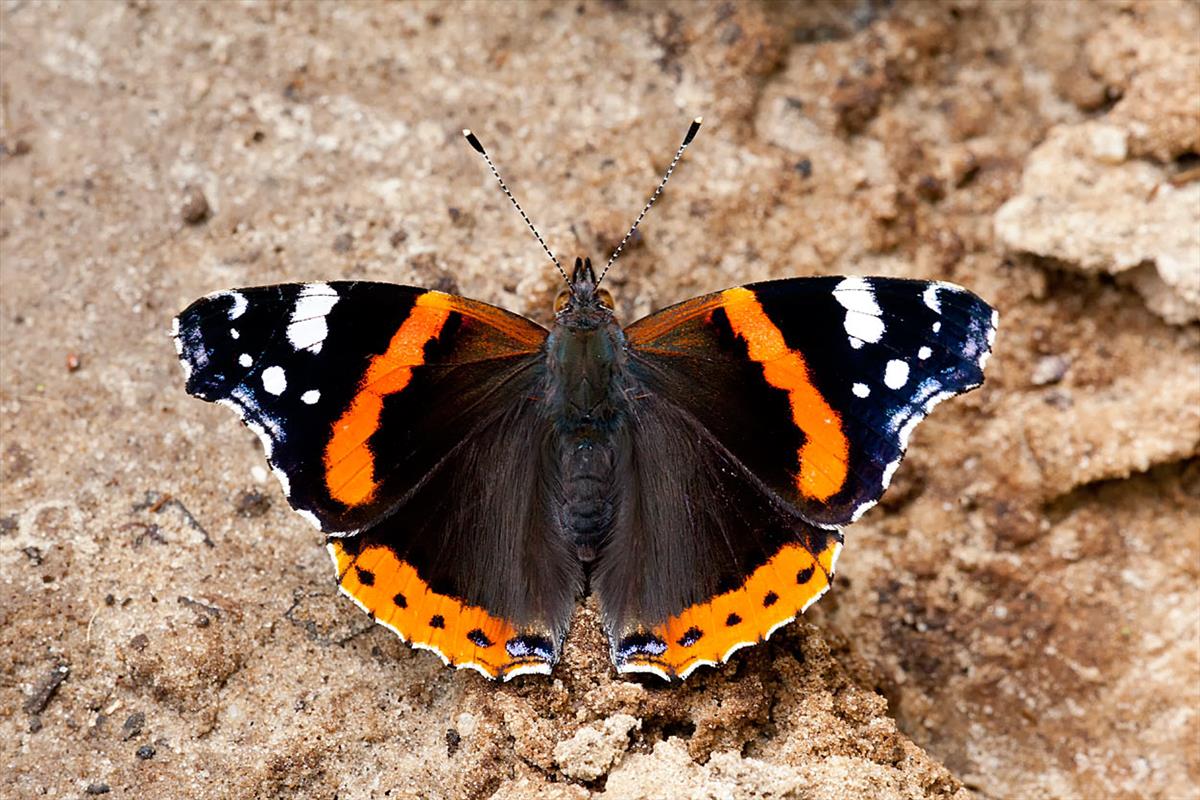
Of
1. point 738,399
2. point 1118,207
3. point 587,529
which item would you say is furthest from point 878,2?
point 587,529

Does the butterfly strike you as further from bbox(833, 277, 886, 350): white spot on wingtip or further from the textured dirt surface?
A: the textured dirt surface

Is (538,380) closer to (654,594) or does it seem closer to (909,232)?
(654,594)

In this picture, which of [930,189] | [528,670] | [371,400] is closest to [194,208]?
[371,400]

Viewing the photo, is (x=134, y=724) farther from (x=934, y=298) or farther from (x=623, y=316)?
(x=934, y=298)

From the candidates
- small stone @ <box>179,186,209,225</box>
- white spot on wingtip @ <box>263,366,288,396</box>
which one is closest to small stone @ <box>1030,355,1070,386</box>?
white spot on wingtip @ <box>263,366,288,396</box>

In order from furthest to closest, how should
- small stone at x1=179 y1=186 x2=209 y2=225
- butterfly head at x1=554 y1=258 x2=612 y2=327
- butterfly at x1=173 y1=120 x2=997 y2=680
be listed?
small stone at x1=179 y1=186 x2=209 y2=225
butterfly head at x1=554 y1=258 x2=612 y2=327
butterfly at x1=173 y1=120 x2=997 y2=680

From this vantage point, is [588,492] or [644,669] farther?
[588,492]
